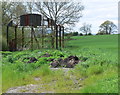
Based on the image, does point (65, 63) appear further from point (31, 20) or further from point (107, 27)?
point (107, 27)

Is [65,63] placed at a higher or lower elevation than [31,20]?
lower

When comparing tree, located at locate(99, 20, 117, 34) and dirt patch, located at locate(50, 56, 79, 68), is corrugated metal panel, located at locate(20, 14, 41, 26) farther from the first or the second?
tree, located at locate(99, 20, 117, 34)

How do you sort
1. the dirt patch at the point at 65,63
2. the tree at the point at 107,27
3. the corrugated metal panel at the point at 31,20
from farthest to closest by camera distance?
1. the tree at the point at 107,27
2. the corrugated metal panel at the point at 31,20
3. the dirt patch at the point at 65,63

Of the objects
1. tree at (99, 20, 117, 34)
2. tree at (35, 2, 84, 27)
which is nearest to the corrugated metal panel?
tree at (35, 2, 84, 27)

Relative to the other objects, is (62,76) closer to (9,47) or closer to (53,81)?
(53,81)

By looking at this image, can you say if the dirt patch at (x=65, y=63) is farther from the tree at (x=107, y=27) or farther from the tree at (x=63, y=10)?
the tree at (x=107, y=27)

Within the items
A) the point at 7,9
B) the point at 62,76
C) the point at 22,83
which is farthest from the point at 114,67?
the point at 7,9

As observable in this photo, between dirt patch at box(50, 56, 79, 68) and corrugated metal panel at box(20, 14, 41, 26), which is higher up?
corrugated metal panel at box(20, 14, 41, 26)

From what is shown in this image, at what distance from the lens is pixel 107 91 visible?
330 cm

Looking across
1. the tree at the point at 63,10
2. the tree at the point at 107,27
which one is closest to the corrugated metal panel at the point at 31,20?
→ the tree at the point at 63,10

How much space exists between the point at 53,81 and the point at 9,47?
9463mm

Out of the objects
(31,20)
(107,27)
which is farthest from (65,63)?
(107,27)

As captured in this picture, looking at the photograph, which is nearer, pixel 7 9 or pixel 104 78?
pixel 104 78

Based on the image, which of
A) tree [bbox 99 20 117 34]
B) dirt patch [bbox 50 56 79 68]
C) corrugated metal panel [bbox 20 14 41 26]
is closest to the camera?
dirt patch [bbox 50 56 79 68]
